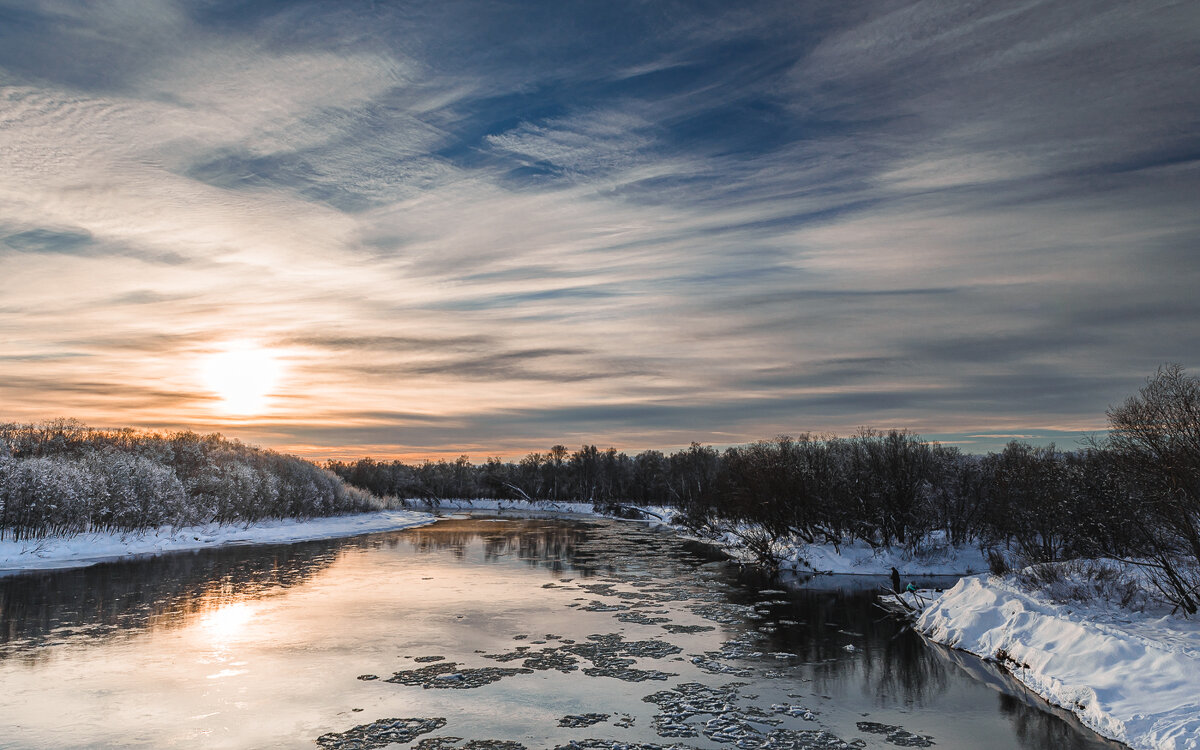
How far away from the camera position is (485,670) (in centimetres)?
2167

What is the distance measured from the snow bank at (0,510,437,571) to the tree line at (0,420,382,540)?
1628 millimetres

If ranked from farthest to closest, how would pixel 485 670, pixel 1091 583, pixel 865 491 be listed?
pixel 865 491 → pixel 1091 583 → pixel 485 670

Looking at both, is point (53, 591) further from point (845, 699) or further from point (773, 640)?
point (845, 699)

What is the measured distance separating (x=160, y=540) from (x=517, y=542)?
109 ft

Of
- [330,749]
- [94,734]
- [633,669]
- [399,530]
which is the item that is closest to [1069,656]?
[633,669]

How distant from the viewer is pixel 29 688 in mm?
19500

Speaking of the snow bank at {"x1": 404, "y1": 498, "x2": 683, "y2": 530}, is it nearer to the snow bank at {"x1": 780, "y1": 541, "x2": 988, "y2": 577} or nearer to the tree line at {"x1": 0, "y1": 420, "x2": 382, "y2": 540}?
the tree line at {"x1": 0, "y1": 420, "x2": 382, "y2": 540}

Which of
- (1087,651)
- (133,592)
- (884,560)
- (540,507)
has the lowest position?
(540,507)

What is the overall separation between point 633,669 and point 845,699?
242 inches

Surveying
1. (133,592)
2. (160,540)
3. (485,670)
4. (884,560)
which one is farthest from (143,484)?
(884,560)

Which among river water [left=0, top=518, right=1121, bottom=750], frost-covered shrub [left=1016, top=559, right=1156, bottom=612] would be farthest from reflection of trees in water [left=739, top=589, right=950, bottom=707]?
frost-covered shrub [left=1016, top=559, right=1156, bottom=612]

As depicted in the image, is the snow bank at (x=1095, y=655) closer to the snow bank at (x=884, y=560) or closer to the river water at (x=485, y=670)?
the river water at (x=485, y=670)

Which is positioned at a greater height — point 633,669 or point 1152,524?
point 1152,524

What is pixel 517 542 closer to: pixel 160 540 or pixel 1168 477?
pixel 160 540
